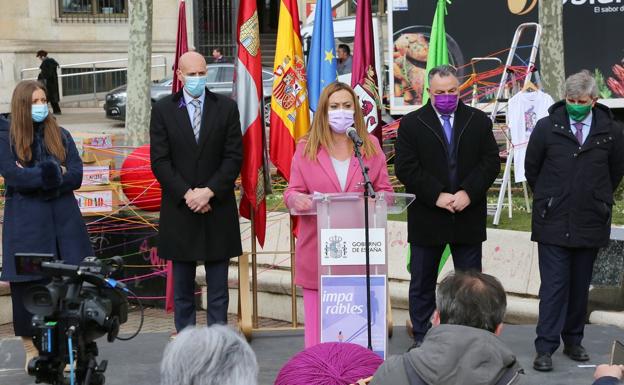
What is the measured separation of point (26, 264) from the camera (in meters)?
5.20

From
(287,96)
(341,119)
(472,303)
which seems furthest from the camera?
(287,96)

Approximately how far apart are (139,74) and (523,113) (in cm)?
694

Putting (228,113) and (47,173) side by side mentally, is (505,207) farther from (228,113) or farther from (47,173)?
(47,173)

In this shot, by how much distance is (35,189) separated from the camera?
683cm

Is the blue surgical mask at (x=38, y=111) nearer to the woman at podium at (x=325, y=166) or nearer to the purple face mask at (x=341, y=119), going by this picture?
the woman at podium at (x=325, y=166)

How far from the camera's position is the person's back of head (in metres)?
3.41

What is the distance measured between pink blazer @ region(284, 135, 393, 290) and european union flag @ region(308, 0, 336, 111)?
123 centimetres

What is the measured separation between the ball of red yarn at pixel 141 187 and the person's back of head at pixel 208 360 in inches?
284

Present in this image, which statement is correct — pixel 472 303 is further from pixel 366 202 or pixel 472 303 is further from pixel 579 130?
pixel 579 130

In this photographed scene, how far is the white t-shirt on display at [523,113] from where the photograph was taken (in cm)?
1018

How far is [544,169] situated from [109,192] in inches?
194

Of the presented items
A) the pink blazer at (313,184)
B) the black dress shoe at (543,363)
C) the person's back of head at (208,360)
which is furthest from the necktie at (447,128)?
the person's back of head at (208,360)

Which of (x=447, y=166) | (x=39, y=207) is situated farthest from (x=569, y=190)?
(x=39, y=207)

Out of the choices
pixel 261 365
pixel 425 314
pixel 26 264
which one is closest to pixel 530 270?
pixel 425 314
